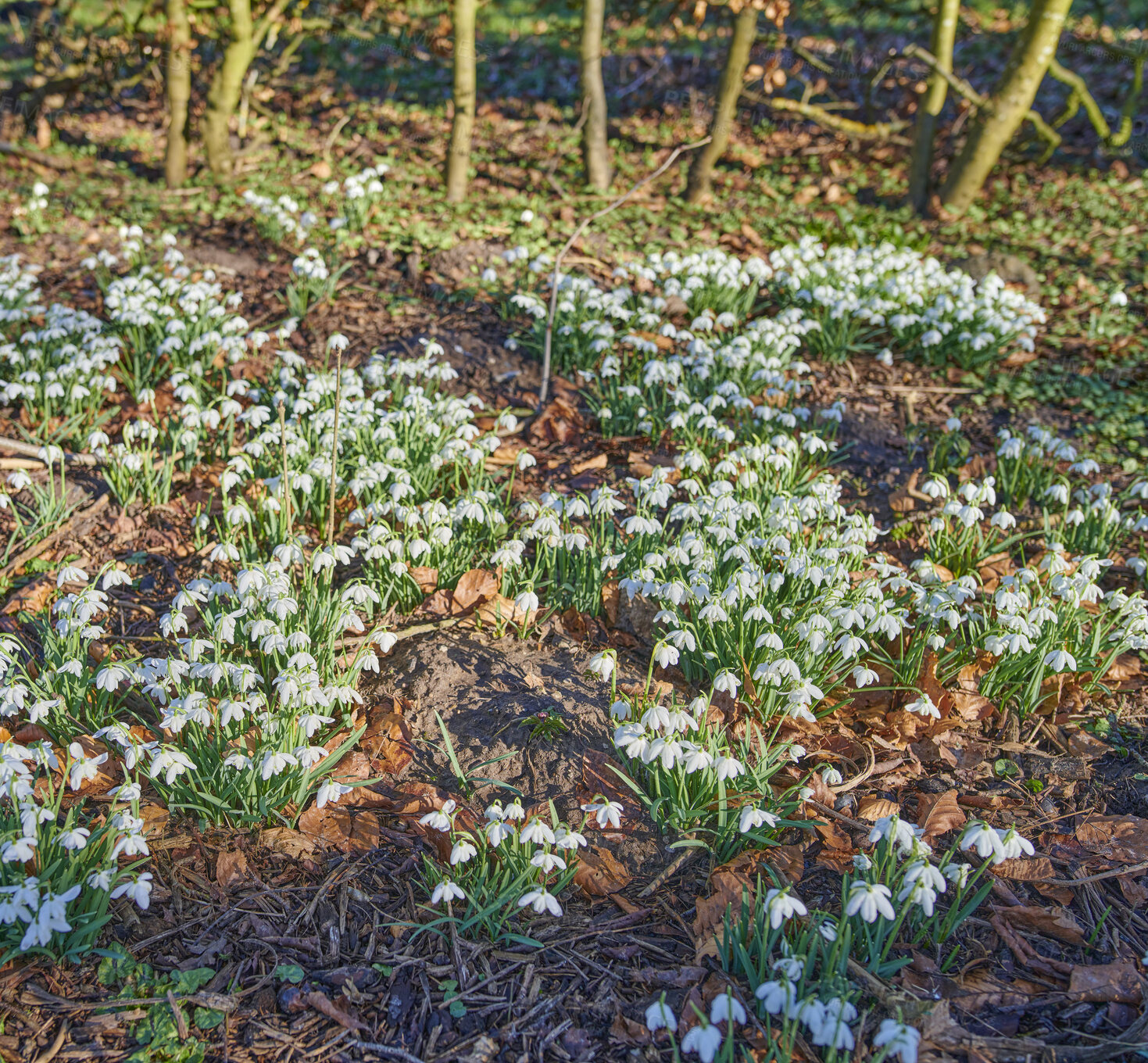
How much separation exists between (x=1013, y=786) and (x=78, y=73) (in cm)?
982

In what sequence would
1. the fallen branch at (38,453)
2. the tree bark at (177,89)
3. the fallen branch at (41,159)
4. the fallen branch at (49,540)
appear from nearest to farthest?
the fallen branch at (49,540) → the fallen branch at (38,453) → the tree bark at (177,89) → the fallen branch at (41,159)

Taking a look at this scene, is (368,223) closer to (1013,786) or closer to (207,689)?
(207,689)

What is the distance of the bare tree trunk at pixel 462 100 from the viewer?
6188 millimetres

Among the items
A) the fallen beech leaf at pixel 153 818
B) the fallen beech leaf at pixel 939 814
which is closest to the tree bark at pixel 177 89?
the fallen beech leaf at pixel 153 818

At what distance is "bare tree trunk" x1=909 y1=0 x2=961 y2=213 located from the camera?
718cm

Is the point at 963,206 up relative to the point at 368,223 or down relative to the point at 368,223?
up

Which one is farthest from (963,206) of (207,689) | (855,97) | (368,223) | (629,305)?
(207,689)

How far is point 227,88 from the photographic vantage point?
698 centimetres

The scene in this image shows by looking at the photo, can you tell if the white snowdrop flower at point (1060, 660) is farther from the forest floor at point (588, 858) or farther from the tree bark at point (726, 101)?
the tree bark at point (726, 101)

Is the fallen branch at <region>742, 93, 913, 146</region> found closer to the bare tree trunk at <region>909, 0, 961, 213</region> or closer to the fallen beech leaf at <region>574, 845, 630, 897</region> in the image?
the bare tree trunk at <region>909, 0, 961, 213</region>

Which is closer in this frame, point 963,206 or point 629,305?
point 629,305

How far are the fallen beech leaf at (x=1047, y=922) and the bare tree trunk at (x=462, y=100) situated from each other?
606cm

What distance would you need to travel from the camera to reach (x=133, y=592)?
3742 mm

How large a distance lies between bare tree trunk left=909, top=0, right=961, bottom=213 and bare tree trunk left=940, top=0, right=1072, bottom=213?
0.21 meters
